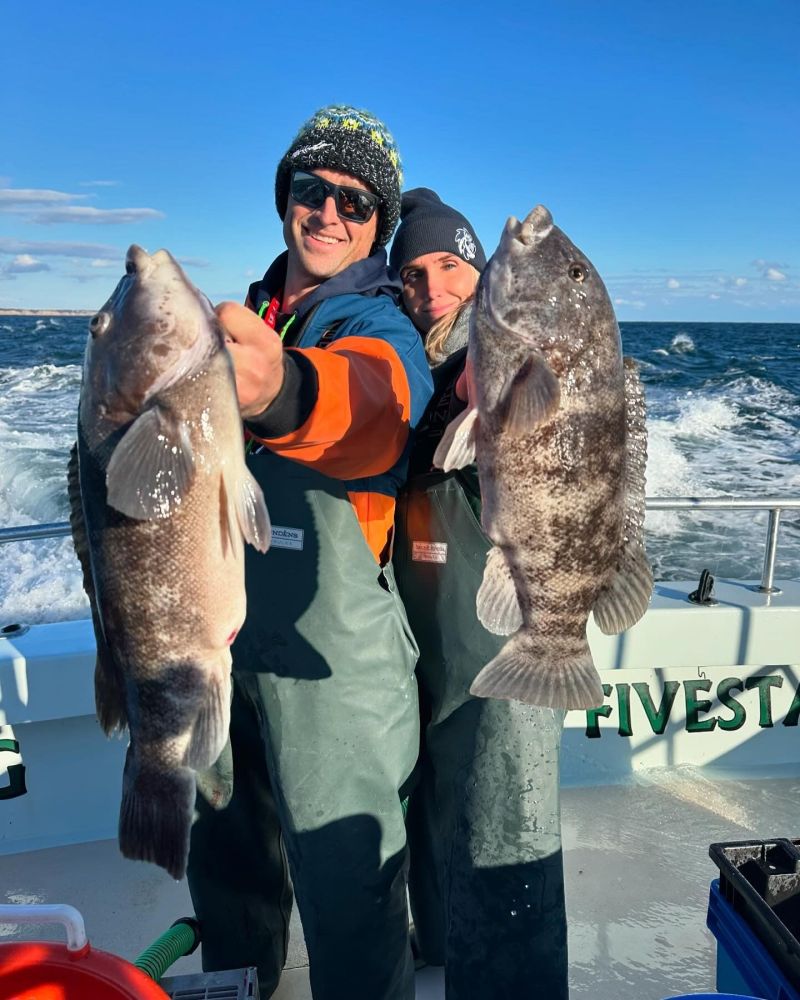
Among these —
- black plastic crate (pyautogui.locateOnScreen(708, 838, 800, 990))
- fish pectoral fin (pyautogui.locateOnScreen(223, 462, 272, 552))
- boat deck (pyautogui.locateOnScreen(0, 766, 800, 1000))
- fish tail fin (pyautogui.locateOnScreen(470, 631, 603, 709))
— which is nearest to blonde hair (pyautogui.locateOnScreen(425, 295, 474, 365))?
fish tail fin (pyautogui.locateOnScreen(470, 631, 603, 709))

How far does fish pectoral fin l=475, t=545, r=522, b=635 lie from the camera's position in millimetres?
2168

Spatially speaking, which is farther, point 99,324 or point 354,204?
point 354,204

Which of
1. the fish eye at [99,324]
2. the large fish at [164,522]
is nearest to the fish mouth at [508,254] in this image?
the large fish at [164,522]

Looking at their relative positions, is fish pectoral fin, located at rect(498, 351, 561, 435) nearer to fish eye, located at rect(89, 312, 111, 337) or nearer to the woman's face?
fish eye, located at rect(89, 312, 111, 337)

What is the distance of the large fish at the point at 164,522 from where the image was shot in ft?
5.89

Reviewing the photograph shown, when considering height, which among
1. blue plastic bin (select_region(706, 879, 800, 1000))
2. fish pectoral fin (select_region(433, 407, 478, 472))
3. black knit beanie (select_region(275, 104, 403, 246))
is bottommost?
blue plastic bin (select_region(706, 879, 800, 1000))

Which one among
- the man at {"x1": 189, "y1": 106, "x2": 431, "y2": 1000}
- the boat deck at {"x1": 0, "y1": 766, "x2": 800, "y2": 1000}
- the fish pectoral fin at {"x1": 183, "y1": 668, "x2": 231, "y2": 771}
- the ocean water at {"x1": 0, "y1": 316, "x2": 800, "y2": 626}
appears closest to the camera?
→ the fish pectoral fin at {"x1": 183, "y1": 668, "x2": 231, "y2": 771}

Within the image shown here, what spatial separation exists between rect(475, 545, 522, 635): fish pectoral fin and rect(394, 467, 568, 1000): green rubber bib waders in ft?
1.19

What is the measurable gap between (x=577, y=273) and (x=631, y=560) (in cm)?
80

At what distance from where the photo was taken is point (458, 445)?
201 centimetres

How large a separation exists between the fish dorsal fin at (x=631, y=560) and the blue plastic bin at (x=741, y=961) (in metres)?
0.96

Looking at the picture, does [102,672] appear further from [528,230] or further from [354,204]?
[354,204]

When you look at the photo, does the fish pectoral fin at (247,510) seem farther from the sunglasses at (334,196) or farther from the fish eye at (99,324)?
the sunglasses at (334,196)

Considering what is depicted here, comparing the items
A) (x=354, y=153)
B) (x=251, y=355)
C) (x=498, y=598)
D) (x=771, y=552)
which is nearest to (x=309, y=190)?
(x=354, y=153)
